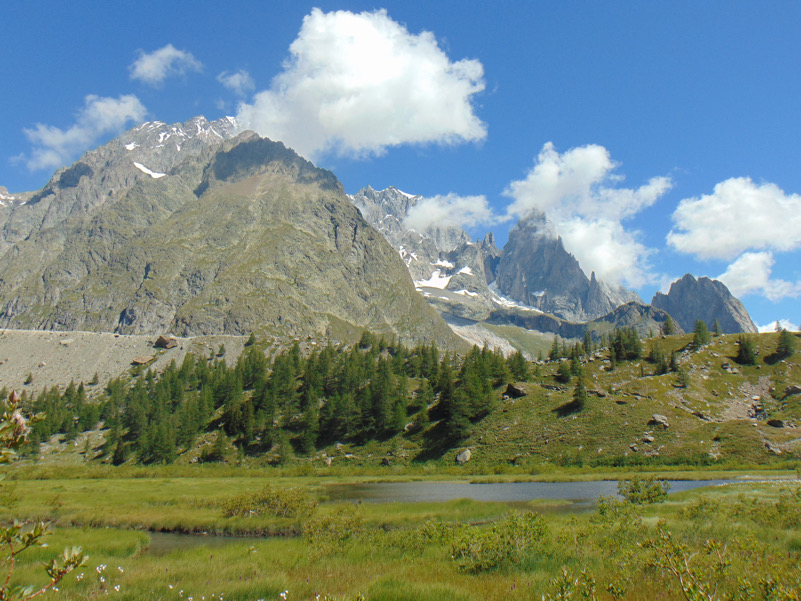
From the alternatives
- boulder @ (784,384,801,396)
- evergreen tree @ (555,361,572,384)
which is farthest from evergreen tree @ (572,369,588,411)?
boulder @ (784,384,801,396)

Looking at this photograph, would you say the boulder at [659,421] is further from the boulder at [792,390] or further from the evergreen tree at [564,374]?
the boulder at [792,390]

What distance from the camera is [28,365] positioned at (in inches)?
7264

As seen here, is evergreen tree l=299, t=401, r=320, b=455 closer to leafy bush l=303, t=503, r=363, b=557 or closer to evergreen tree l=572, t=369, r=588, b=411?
evergreen tree l=572, t=369, r=588, b=411

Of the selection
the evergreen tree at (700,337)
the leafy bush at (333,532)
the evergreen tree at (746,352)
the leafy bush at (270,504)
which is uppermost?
the evergreen tree at (700,337)

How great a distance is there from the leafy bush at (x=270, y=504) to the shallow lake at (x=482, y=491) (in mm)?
9249

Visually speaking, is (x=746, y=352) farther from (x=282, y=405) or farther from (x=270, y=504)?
(x=270, y=504)

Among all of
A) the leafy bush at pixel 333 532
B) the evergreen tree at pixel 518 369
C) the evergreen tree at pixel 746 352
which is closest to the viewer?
the leafy bush at pixel 333 532

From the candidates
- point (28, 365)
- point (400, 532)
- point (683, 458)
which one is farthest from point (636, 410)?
point (28, 365)

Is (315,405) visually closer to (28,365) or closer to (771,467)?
(771,467)

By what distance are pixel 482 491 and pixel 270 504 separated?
2935 cm

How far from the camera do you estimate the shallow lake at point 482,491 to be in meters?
54.1

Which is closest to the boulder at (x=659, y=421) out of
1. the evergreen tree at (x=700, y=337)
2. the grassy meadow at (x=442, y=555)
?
the evergreen tree at (x=700, y=337)

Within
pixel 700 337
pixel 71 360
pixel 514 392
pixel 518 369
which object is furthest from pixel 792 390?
pixel 71 360

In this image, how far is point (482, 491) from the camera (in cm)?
6188
